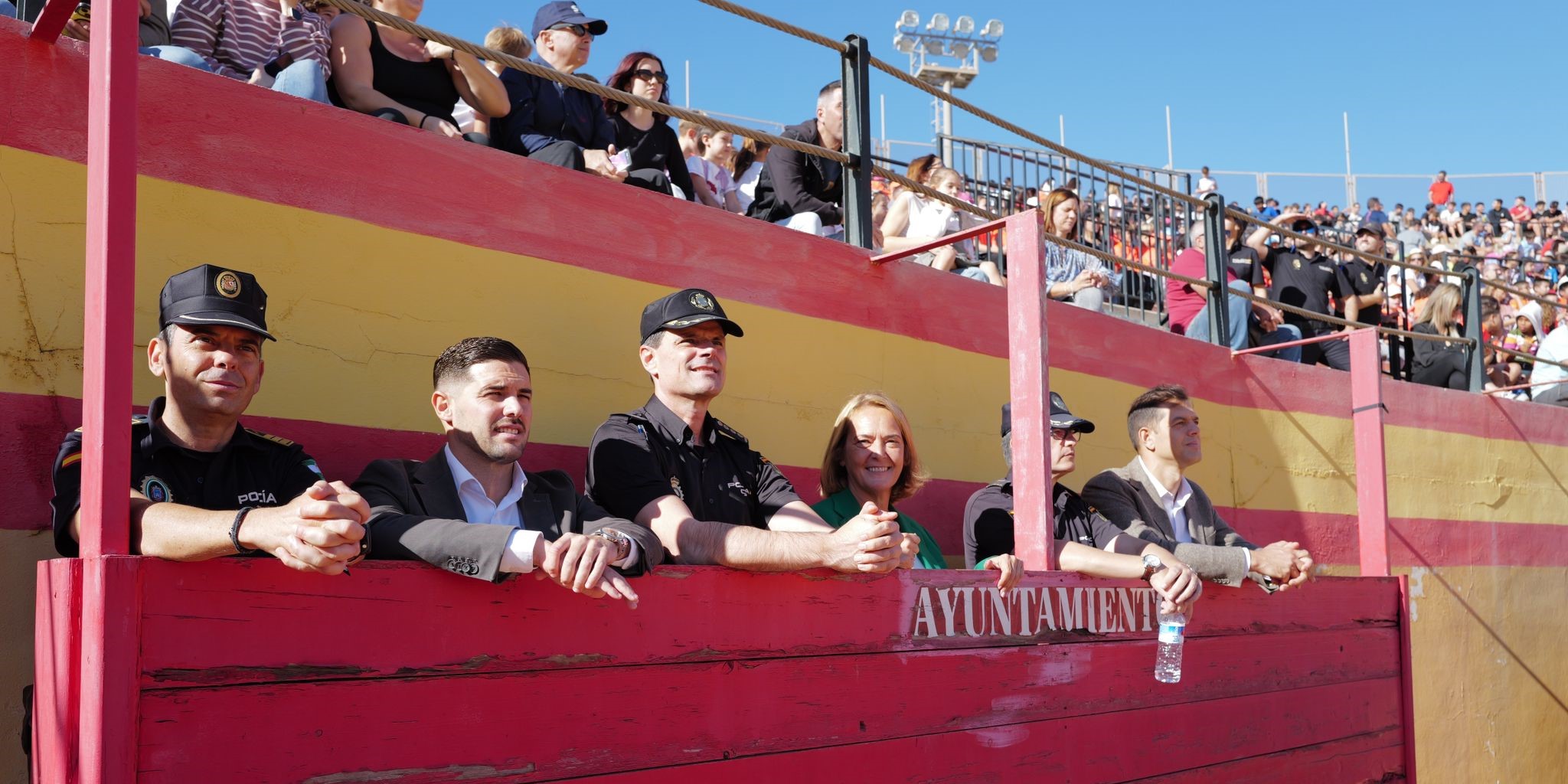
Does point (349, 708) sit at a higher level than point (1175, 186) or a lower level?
lower

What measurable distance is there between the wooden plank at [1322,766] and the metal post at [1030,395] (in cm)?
75

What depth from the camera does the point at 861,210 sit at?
4750 mm

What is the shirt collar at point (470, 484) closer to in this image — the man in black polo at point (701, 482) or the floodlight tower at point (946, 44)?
the man in black polo at point (701, 482)

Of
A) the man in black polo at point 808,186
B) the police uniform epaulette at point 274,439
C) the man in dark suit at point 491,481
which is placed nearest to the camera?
the man in dark suit at point 491,481

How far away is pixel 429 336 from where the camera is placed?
337cm

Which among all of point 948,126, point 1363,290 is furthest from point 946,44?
point 1363,290

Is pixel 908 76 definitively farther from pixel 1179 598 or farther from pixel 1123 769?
pixel 1123 769

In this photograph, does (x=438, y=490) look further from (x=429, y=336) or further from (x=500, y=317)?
(x=500, y=317)

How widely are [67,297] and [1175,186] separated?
47.4 ft

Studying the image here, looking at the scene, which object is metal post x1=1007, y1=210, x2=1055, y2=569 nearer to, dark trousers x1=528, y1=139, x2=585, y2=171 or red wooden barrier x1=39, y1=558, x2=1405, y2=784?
red wooden barrier x1=39, y1=558, x2=1405, y2=784

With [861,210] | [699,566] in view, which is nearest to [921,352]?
[861,210]

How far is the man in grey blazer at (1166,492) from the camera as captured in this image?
4266 millimetres

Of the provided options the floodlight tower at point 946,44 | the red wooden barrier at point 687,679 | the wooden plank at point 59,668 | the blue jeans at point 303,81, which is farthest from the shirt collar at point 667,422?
the floodlight tower at point 946,44

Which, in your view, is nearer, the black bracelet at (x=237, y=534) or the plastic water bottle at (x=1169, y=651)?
the black bracelet at (x=237, y=534)
